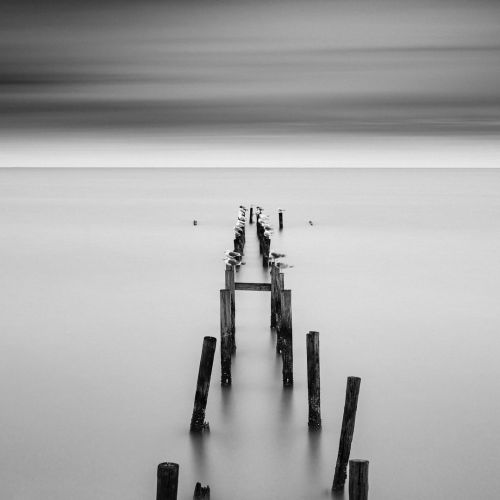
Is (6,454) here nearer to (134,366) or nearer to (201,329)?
Result: (134,366)

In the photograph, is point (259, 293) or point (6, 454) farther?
point (259, 293)

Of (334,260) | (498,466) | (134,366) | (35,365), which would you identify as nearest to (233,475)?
(498,466)

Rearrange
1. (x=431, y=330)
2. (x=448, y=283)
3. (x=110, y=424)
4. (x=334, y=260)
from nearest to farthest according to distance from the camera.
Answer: (x=110, y=424)
(x=431, y=330)
(x=448, y=283)
(x=334, y=260)

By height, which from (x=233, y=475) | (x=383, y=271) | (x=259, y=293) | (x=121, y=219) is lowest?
(x=233, y=475)

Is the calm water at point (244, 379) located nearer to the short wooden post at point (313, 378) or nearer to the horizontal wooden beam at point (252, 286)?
the short wooden post at point (313, 378)

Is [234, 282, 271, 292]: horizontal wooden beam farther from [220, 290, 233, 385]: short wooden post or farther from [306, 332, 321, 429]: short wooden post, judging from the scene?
[306, 332, 321, 429]: short wooden post

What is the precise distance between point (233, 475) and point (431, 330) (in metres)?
6.93

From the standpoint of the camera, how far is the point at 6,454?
6688 mm

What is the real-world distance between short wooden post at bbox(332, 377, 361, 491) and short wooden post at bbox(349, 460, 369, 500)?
45.3 inches

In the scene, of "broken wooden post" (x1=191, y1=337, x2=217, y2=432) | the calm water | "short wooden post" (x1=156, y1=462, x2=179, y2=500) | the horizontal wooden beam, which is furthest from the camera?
the horizontal wooden beam

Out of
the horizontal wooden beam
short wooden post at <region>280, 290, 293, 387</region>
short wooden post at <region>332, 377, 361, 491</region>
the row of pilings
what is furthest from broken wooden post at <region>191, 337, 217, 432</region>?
the horizontal wooden beam

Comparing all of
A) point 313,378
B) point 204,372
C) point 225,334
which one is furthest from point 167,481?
Result: point 225,334

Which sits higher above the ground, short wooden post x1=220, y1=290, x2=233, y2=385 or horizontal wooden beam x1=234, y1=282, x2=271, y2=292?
horizontal wooden beam x1=234, y1=282, x2=271, y2=292

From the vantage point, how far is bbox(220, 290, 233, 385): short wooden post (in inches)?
323
